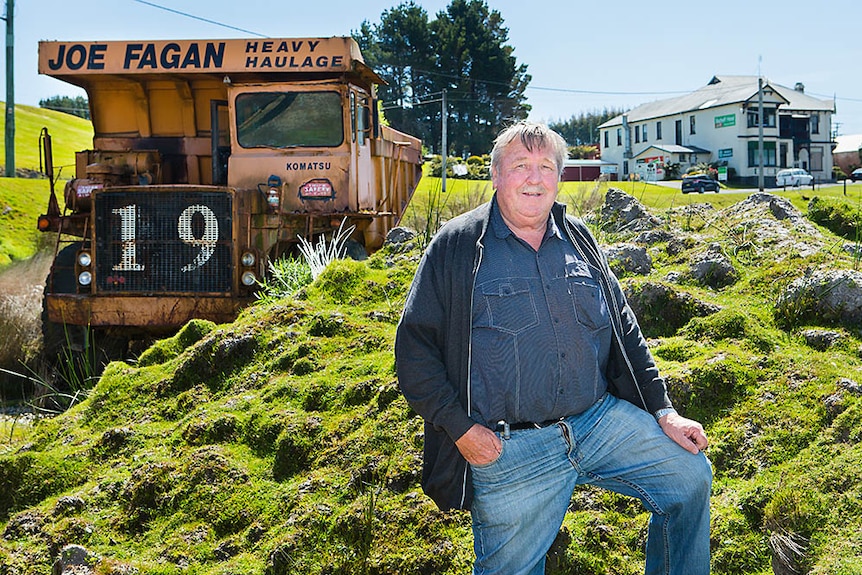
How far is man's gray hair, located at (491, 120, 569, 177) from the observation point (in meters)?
3.33

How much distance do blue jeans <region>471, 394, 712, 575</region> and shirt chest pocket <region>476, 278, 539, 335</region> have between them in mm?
368

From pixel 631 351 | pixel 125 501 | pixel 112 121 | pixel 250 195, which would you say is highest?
pixel 112 121

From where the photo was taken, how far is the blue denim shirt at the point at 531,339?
10.2ft

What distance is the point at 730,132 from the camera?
60.4 meters

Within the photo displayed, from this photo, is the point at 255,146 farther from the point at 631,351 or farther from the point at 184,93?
the point at 631,351

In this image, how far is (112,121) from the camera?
10.4 m

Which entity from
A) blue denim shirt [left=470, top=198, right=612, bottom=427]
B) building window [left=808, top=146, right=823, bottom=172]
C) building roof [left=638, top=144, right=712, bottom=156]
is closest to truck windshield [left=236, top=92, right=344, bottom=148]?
blue denim shirt [left=470, top=198, right=612, bottom=427]

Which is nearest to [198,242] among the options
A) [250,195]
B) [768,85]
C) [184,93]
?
Result: [250,195]

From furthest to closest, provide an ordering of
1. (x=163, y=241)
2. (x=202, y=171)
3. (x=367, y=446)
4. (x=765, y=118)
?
(x=765, y=118) → (x=202, y=171) → (x=163, y=241) → (x=367, y=446)

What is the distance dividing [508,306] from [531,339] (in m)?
0.14

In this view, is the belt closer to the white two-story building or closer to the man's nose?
the man's nose

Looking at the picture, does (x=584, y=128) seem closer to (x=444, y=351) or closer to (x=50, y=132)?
(x=50, y=132)

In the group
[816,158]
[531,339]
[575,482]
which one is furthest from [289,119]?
[816,158]

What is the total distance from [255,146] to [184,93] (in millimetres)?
1384
